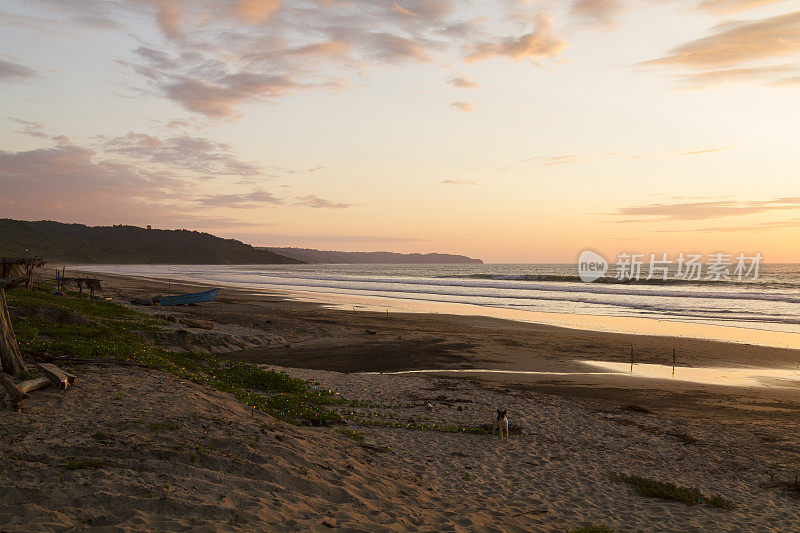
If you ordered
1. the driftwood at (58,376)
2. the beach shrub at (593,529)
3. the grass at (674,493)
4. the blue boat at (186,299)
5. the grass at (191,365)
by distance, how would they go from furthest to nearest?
the blue boat at (186,299) → the grass at (191,365) → the driftwood at (58,376) → the grass at (674,493) → the beach shrub at (593,529)

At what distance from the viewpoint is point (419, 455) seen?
447 inches

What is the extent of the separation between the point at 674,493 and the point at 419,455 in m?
4.96

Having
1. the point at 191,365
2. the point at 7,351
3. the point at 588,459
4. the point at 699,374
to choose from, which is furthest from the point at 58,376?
the point at 699,374

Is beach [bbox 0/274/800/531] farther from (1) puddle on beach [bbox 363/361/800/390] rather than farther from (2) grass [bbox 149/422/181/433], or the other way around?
(1) puddle on beach [bbox 363/361/800/390]

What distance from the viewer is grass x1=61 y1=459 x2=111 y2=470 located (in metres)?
7.24

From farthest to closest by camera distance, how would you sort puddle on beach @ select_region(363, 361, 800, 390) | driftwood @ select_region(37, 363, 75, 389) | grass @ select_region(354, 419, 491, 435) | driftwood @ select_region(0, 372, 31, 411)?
1. puddle on beach @ select_region(363, 361, 800, 390)
2. grass @ select_region(354, 419, 491, 435)
3. driftwood @ select_region(37, 363, 75, 389)
4. driftwood @ select_region(0, 372, 31, 411)

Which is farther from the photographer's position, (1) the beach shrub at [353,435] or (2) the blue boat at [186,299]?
(2) the blue boat at [186,299]

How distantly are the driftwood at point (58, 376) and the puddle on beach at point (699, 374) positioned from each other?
1238 centimetres

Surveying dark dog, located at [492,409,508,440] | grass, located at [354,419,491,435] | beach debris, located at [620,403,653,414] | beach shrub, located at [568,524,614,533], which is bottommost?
grass, located at [354,419,491,435]

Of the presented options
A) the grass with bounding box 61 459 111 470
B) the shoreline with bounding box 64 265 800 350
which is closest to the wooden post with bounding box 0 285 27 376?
the grass with bounding box 61 459 111 470

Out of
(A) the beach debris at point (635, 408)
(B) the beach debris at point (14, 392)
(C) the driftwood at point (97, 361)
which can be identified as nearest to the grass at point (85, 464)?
(B) the beach debris at point (14, 392)

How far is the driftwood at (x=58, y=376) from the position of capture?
10312mm

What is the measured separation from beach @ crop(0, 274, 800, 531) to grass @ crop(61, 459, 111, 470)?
12 centimetres

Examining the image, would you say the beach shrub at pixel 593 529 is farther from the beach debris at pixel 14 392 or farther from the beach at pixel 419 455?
the beach debris at pixel 14 392
